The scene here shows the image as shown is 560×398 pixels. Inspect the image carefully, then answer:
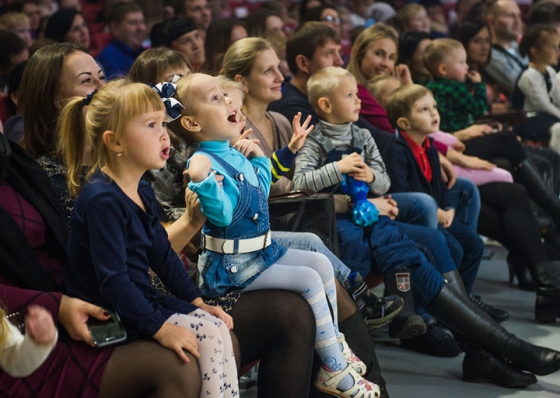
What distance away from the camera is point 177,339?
1.92 metres

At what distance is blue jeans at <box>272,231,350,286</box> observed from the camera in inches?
105

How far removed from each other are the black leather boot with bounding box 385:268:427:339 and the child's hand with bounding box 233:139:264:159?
0.77 meters

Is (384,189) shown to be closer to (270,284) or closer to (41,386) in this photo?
(270,284)

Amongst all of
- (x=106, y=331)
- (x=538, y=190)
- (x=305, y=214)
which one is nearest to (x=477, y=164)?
(x=538, y=190)

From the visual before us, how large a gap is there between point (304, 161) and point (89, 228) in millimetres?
1360

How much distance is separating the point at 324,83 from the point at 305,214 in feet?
2.32

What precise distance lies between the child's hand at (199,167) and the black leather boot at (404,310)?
40.1 inches

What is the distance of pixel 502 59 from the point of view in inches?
236

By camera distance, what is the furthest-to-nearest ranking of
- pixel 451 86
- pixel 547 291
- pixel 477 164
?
pixel 451 86 → pixel 477 164 → pixel 547 291

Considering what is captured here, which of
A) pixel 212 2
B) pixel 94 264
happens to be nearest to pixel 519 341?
pixel 94 264

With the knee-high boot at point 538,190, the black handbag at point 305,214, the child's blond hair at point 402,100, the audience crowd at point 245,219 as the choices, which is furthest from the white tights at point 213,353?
the knee-high boot at point 538,190

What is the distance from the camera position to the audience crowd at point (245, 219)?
1922 millimetres

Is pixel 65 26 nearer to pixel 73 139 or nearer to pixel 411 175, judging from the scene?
pixel 411 175

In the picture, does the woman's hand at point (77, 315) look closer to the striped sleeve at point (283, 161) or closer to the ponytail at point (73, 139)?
the ponytail at point (73, 139)
